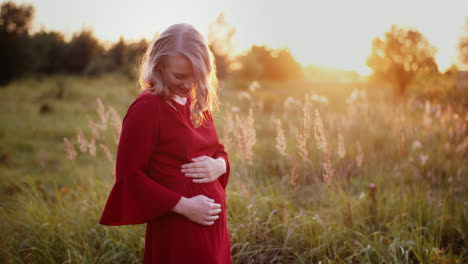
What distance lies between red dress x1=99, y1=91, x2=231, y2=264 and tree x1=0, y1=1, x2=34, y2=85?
2140 centimetres

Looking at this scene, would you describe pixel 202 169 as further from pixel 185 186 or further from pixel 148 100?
pixel 148 100

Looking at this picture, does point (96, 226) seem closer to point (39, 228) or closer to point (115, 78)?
point (39, 228)

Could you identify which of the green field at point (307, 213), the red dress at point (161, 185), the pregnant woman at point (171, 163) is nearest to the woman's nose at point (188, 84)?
the pregnant woman at point (171, 163)

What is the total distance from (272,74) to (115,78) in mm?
14056

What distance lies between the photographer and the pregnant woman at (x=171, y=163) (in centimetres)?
143

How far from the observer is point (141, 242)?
100.0 inches

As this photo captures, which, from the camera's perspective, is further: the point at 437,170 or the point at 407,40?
the point at 407,40

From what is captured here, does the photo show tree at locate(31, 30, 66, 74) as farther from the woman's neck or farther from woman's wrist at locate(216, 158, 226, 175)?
woman's wrist at locate(216, 158, 226, 175)

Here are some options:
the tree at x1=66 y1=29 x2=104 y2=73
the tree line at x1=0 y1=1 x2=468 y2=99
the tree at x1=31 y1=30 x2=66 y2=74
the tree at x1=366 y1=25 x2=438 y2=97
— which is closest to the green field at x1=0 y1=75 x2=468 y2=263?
the tree line at x1=0 y1=1 x2=468 y2=99

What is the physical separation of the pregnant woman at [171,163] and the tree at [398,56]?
14.6m

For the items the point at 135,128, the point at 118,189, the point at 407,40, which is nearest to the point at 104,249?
the point at 118,189

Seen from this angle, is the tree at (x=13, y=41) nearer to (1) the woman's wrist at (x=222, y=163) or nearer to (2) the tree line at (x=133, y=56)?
(2) the tree line at (x=133, y=56)

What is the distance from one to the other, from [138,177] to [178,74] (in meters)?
0.59

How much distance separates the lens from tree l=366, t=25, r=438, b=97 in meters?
13.7
